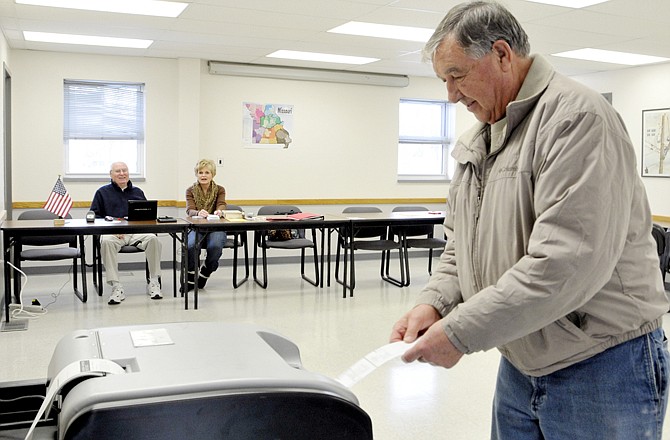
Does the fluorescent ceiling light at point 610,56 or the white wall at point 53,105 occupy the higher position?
the fluorescent ceiling light at point 610,56

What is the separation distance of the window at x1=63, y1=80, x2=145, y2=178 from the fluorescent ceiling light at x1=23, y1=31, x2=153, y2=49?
2.44 ft

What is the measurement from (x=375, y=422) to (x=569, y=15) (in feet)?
11.7

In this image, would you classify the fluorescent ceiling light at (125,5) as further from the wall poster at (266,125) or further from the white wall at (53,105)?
the wall poster at (266,125)

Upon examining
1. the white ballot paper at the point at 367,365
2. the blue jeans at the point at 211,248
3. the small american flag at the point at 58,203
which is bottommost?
the blue jeans at the point at 211,248

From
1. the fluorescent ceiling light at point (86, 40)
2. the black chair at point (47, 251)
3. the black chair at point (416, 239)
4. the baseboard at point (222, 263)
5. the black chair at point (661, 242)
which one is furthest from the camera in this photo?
the baseboard at point (222, 263)

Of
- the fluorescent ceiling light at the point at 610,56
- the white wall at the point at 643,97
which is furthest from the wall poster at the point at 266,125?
the white wall at the point at 643,97

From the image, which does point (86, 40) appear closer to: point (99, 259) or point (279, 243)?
point (99, 259)

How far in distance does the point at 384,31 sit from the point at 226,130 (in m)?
2.56

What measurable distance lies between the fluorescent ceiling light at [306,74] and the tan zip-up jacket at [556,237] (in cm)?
651

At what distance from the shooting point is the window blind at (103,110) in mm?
7137

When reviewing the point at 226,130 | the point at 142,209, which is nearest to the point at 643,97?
the point at 226,130

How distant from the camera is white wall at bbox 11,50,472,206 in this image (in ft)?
22.7

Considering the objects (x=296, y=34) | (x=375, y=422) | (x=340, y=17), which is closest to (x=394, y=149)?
(x=296, y=34)

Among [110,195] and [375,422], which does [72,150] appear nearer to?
[110,195]
